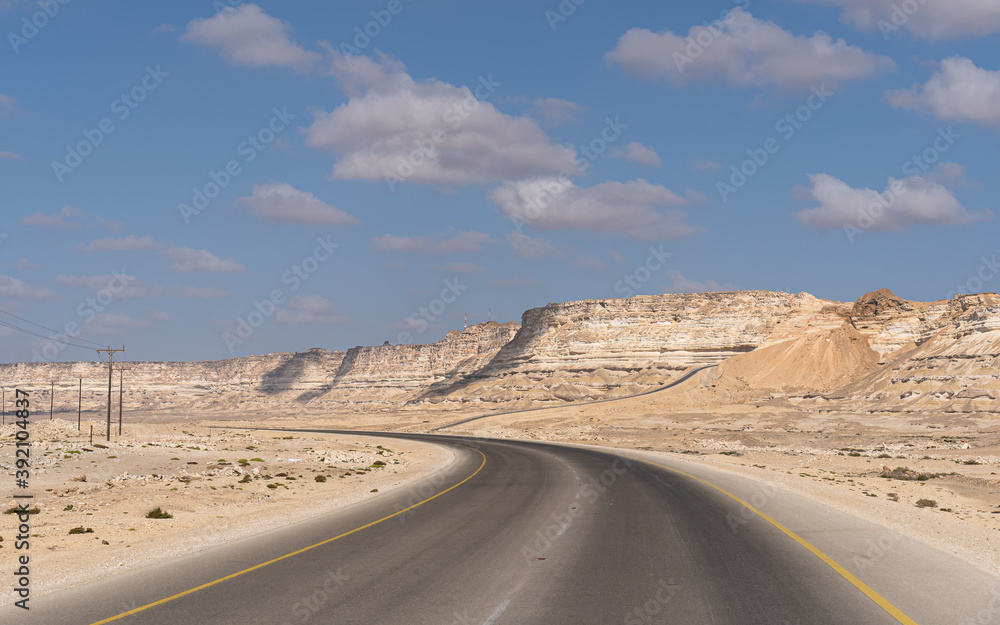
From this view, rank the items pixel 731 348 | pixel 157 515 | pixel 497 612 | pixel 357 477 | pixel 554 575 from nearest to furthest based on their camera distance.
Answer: pixel 497 612 < pixel 554 575 < pixel 157 515 < pixel 357 477 < pixel 731 348

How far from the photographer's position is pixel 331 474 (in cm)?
3316

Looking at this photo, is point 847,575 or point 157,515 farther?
point 157,515

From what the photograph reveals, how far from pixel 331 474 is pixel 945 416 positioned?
65.0 meters

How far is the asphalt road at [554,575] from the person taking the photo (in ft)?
28.7

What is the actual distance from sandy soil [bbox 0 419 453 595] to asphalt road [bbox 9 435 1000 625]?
5.23 ft

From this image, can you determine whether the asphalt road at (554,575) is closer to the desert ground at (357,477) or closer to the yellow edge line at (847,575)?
the yellow edge line at (847,575)

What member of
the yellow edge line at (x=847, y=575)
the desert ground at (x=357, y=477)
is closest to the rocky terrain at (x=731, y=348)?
the desert ground at (x=357, y=477)

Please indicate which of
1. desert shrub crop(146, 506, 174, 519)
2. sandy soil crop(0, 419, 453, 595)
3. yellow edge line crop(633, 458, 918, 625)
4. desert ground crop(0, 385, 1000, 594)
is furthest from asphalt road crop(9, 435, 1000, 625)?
desert shrub crop(146, 506, 174, 519)

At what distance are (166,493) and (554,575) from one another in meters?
17.8

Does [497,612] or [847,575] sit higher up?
[497,612]

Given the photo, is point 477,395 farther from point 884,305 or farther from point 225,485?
point 225,485

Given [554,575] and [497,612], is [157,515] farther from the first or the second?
[497,612]

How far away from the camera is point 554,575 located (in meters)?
10.6

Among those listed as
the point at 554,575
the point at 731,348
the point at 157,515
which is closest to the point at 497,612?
the point at 554,575
